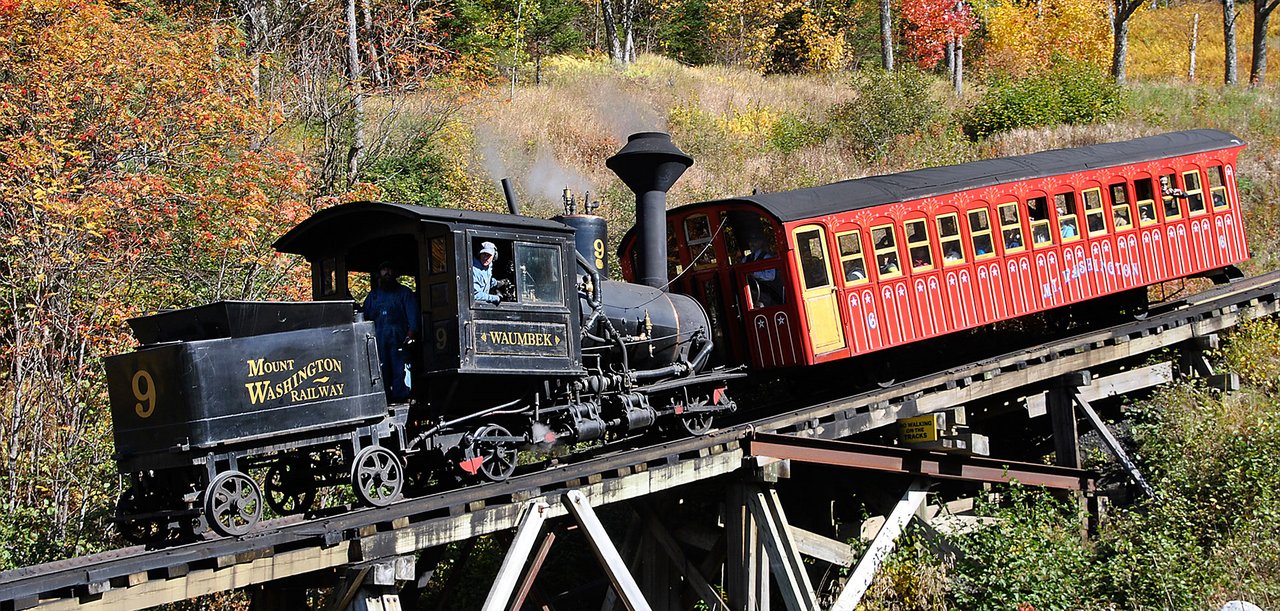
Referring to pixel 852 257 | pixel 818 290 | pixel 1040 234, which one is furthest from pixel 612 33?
pixel 818 290

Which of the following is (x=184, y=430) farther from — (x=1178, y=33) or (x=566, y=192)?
(x=1178, y=33)

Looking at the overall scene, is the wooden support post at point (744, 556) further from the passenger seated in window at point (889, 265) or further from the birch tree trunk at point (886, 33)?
the birch tree trunk at point (886, 33)

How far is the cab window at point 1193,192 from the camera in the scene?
58.3 feet

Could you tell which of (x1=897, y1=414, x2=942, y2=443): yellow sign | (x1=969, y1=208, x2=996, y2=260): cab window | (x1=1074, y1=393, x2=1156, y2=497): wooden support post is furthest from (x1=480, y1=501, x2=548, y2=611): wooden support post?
(x1=1074, y1=393, x2=1156, y2=497): wooden support post

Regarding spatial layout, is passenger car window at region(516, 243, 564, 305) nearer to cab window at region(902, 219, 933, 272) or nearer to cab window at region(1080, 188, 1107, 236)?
cab window at region(902, 219, 933, 272)

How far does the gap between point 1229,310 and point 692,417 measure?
→ 9.20 metres

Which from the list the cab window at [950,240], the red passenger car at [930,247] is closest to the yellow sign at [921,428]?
the red passenger car at [930,247]

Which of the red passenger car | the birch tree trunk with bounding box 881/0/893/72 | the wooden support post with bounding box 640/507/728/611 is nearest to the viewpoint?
the wooden support post with bounding box 640/507/728/611

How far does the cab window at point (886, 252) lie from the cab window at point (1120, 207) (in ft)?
14.5

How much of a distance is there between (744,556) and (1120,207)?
9173 millimetres

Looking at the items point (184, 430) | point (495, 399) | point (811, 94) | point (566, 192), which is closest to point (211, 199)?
point (566, 192)

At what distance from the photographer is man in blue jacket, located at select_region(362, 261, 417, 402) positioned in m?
10.2

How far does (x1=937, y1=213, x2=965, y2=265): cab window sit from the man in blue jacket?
7.71 metres

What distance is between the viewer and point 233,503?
851 centimetres
